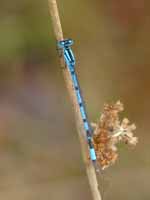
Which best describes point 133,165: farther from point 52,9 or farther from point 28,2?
point 52,9

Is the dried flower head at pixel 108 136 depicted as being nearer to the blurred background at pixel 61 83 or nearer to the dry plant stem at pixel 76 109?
the dry plant stem at pixel 76 109

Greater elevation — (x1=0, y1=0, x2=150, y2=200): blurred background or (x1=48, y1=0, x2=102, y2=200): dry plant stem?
(x1=0, y1=0, x2=150, y2=200): blurred background

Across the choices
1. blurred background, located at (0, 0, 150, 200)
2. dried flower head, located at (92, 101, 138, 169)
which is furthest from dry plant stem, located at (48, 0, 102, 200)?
blurred background, located at (0, 0, 150, 200)

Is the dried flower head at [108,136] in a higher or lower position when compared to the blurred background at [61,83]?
lower

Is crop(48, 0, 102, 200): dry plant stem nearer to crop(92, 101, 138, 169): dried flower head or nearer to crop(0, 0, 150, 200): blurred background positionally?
crop(92, 101, 138, 169): dried flower head

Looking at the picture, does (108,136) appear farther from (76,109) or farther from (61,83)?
(61,83)

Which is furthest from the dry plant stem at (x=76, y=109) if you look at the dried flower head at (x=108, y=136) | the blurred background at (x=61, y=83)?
the blurred background at (x=61, y=83)

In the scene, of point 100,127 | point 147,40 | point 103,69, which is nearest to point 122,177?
point 103,69
